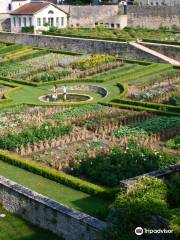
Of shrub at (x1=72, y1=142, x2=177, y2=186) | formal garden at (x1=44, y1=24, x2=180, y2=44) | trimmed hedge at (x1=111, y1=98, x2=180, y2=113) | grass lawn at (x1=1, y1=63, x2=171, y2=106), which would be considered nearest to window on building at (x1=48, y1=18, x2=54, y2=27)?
formal garden at (x1=44, y1=24, x2=180, y2=44)

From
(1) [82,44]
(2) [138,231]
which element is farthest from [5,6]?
(2) [138,231]

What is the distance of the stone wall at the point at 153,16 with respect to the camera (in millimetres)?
55750

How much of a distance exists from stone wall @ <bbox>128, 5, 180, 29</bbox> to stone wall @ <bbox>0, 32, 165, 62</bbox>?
1184 cm

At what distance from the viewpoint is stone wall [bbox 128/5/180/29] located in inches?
2195

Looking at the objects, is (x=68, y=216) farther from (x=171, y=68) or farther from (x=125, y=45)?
(x=125, y=45)

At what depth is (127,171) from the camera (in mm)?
19219

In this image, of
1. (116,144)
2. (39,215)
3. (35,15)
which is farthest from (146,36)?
(39,215)

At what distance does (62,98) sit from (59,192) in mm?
16000

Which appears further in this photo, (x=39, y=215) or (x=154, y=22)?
(x=154, y=22)

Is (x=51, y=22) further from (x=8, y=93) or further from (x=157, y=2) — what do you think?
(x=8, y=93)

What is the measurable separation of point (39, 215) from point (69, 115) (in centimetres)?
1238

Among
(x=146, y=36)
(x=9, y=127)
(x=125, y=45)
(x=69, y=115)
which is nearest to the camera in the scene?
(x=9, y=127)

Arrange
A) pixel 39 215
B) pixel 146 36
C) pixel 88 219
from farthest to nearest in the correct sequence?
1. pixel 146 36
2. pixel 39 215
3. pixel 88 219

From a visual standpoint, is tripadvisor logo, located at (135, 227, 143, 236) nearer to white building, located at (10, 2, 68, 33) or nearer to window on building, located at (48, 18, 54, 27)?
white building, located at (10, 2, 68, 33)
